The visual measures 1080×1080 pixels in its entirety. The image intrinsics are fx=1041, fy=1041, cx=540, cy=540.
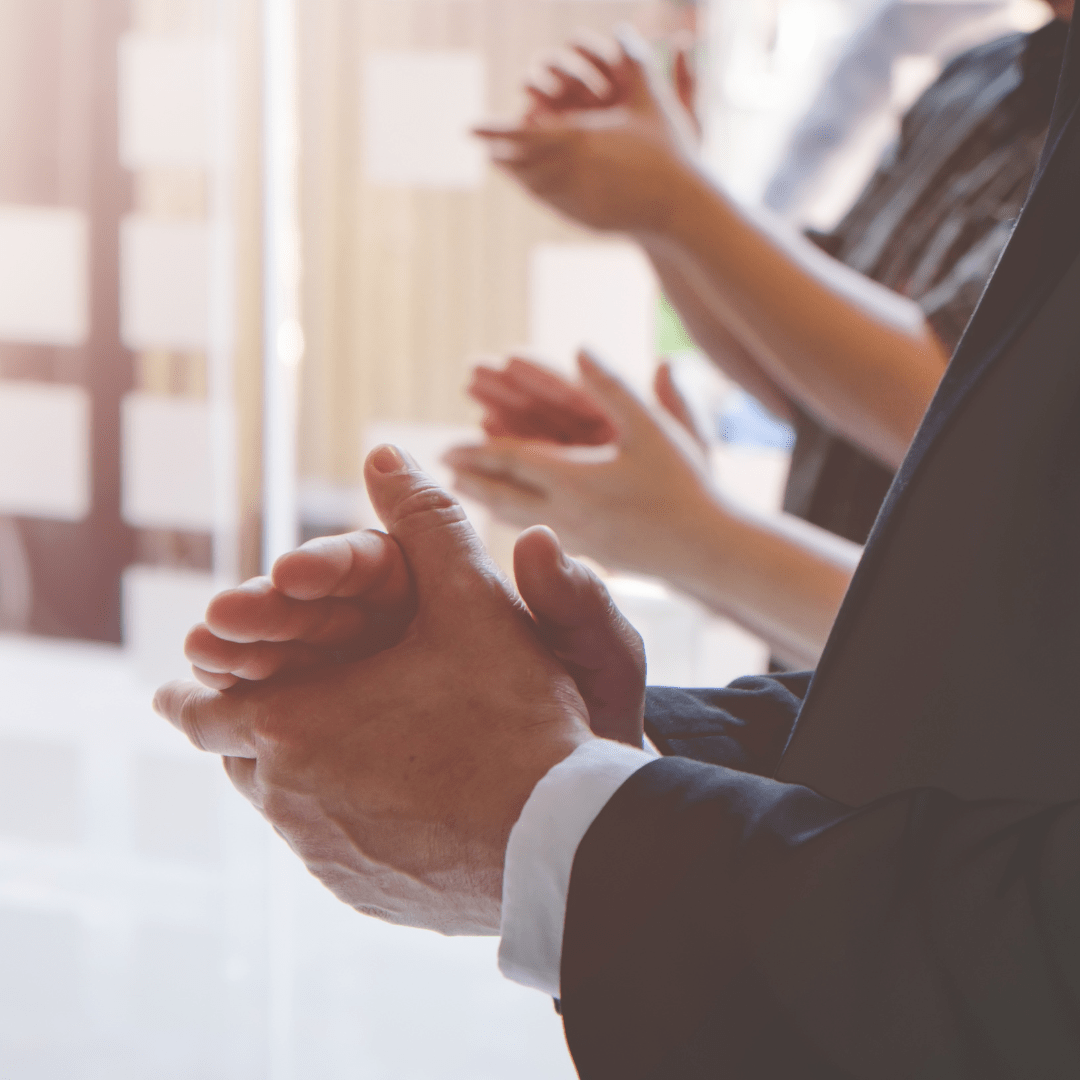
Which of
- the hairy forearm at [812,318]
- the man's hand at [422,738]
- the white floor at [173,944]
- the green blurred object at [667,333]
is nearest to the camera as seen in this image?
A: the man's hand at [422,738]

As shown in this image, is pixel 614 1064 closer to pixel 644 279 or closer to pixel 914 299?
pixel 914 299

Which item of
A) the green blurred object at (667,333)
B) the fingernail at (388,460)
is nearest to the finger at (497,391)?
the fingernail at (388,460)

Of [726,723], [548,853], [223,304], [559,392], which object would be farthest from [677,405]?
[223,304]

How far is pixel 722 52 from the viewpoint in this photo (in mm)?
1898

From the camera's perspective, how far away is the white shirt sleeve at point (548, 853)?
0.32 m

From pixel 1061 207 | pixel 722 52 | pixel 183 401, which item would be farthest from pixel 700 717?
pixel 722 52

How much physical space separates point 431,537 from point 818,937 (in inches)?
9.1

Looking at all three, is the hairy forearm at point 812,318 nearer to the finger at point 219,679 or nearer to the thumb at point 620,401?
the thumb at point 620,401

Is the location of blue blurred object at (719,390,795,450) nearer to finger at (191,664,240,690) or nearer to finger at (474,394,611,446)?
finger at (474,394,611,446)

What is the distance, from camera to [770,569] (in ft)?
2.49

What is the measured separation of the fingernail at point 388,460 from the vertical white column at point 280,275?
150cm

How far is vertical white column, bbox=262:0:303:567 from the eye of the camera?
1.92 meters

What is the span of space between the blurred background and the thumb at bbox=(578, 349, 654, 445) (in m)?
0.85

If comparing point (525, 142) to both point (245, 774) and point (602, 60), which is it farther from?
point (245, 774)
